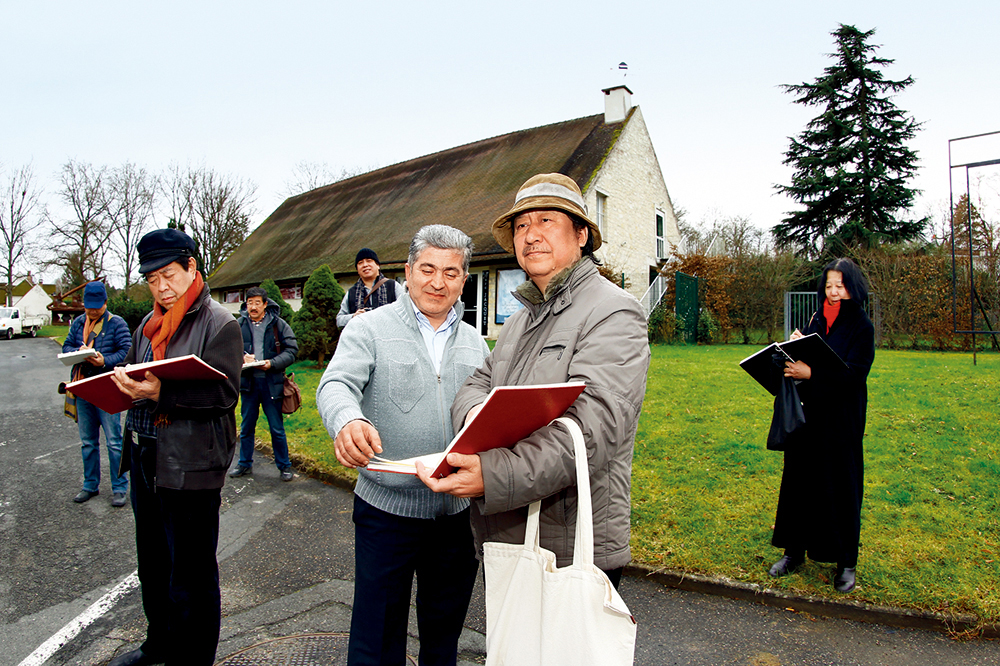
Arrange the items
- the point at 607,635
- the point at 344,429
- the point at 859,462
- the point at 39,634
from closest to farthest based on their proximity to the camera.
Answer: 1. the point at 607,635
2. the point at 344,429
3. the point at 39,634
4. the point at 859,462

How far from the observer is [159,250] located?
2801 mm

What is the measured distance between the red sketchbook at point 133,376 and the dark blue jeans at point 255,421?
12.0 feet

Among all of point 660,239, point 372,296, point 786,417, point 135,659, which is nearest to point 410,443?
point 135,659

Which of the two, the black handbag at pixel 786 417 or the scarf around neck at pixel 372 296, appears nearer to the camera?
the black handbag at pixel 786 417

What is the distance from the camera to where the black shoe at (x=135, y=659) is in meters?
2.94

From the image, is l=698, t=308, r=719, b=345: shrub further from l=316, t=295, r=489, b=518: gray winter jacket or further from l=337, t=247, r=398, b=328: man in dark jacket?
l=316, t=295, r=489, b=518: gray winter jacket

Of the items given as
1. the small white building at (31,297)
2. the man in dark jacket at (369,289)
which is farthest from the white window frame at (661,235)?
→ the small white building at (31,297)

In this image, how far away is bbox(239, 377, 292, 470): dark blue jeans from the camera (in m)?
6.48

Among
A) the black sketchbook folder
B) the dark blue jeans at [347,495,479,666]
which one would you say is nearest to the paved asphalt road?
the dark blue jeans at [347,495,479,666]

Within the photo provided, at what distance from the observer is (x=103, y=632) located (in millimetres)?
3361

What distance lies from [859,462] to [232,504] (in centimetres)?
542

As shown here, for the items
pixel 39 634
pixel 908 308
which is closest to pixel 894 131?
pixel 908 308

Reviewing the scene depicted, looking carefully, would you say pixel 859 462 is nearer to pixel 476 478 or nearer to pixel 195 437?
pixel 476 478

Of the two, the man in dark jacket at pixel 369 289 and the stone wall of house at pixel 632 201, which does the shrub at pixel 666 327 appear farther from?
the man in dark jacket at pixel 369 289
